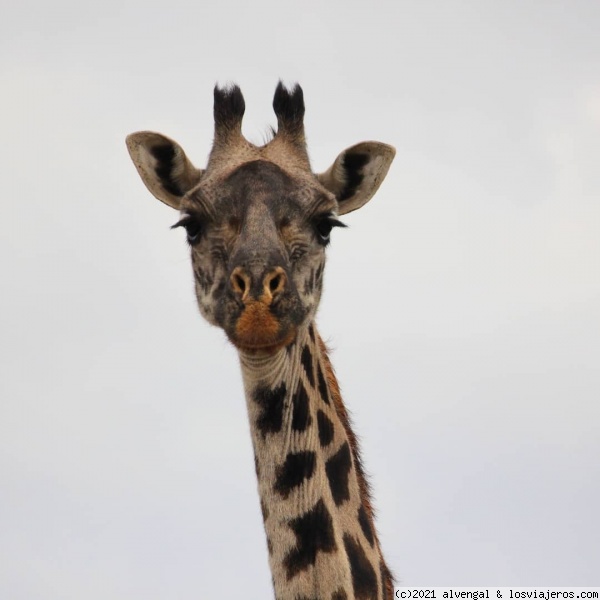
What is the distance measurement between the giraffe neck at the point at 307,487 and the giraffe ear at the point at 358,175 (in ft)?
7.84

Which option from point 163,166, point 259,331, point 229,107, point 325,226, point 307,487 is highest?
point 229,107

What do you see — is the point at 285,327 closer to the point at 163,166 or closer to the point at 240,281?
the point at 240,281

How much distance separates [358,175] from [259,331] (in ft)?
13.0

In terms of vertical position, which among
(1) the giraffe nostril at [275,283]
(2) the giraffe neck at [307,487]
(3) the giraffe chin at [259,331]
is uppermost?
(1) the giraffe nostril at [275,283]

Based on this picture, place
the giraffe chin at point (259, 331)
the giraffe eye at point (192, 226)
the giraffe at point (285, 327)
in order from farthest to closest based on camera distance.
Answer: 1. the giraffe eye at point (192, 226)
2. the giraffe at point (285, 327)
3. the giraffe chin at point (259, 331)

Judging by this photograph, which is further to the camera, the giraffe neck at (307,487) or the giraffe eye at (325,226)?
the giraffe eye at (325,226)

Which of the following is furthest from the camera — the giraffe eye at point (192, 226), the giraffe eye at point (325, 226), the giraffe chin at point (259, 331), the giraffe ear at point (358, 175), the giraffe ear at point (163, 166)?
the giraffe ear at point (358, 175)

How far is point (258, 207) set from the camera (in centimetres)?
1384

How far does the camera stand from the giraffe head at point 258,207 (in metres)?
12.9

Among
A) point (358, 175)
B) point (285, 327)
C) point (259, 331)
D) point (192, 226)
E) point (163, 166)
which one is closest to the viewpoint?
point (259, 331)

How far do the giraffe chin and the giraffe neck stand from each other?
0.51 metres

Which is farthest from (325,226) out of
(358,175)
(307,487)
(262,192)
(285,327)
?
(307,487)

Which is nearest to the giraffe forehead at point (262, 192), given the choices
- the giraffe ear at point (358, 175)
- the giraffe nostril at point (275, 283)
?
the giraffe ear at point (358, 175)

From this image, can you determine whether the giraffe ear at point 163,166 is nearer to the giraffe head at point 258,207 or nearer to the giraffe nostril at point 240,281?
the giraffe head at point 258,207
